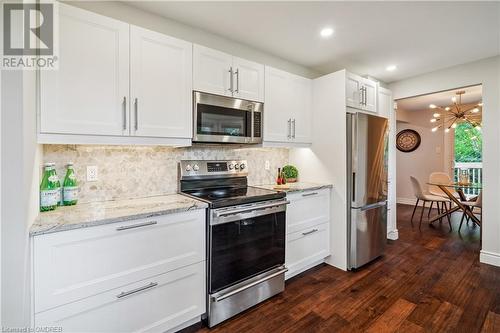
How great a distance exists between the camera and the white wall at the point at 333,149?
2705 mm

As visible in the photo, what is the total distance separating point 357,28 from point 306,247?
223cm

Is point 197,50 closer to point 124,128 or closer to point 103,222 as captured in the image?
point 124,128

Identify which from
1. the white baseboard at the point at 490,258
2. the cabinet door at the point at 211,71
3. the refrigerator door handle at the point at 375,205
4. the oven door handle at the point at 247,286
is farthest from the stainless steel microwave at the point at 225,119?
the white baseboard at the point at 490,258

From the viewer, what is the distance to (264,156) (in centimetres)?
301

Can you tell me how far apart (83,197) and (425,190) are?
277 inches

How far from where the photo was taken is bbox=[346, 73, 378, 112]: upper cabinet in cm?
277

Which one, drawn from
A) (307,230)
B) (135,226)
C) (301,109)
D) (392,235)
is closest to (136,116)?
(135,226)

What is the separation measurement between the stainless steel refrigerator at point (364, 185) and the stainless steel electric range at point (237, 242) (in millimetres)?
943

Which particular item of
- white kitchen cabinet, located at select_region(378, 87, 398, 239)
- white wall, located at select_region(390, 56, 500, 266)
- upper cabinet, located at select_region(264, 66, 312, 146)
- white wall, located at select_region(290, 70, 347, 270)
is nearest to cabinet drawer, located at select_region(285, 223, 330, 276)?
white wall, located at select_region(290, 70, 347, 270)

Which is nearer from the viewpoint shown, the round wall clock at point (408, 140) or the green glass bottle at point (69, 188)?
the green glass bottle at point (69, 188)

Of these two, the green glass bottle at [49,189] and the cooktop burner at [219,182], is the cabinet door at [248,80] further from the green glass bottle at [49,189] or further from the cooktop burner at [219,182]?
the green glass bottle at [49,189]

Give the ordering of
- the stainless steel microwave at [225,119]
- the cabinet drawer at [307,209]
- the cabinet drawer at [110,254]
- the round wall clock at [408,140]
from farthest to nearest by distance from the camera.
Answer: the round wall clock at [408,140]
the cabinet drawer at [307,209]
the stainless steel microwave at [225,119]
the cabinet drawer at [110,254]
